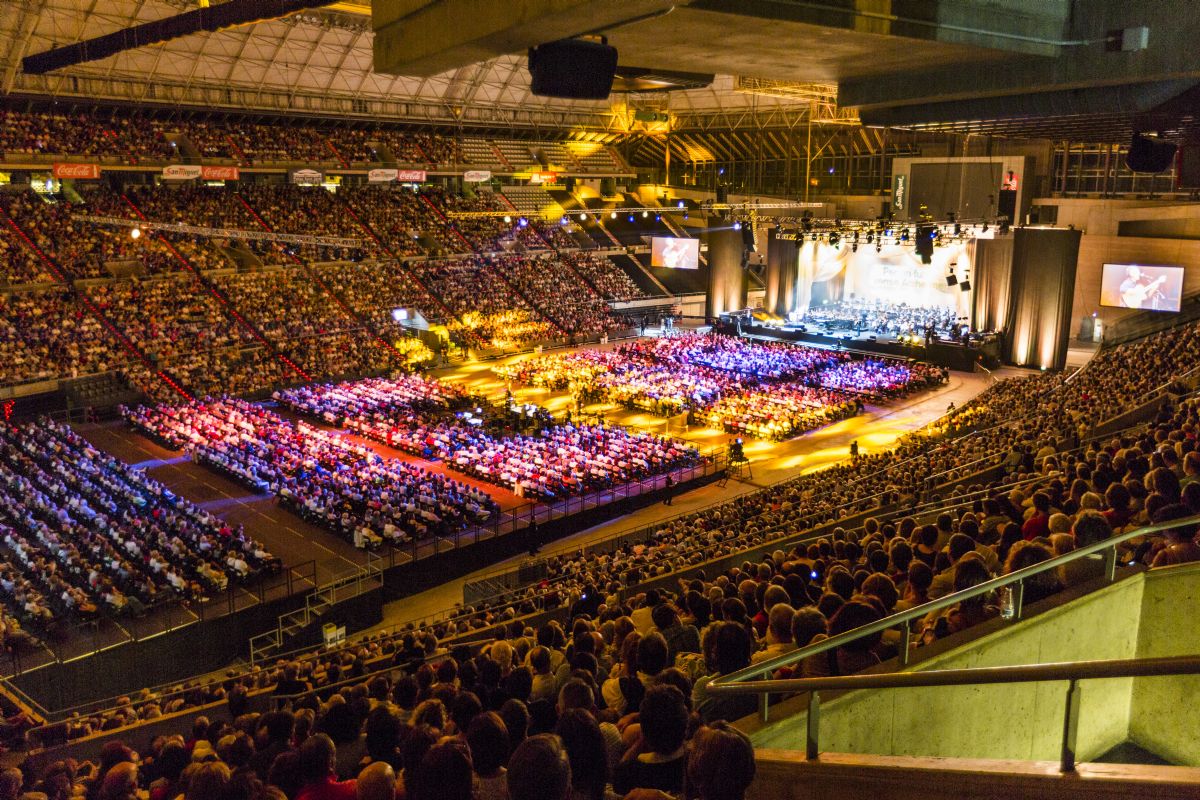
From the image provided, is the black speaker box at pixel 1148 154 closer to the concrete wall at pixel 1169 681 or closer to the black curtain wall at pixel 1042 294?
the concrete wall at pixel 1169 681

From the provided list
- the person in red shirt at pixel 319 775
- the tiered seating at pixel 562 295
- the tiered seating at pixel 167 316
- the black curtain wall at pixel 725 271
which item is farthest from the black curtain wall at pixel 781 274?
the person in red shirt at pixel 319 775

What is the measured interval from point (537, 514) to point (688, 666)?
1552 cm

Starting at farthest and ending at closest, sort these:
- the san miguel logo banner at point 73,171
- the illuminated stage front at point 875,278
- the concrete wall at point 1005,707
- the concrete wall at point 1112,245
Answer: the illuminated stage front at point 875,278 < the san miguel logo banner at point 73,171 < the concrete wall at point 1112,245 < the concrete wall at point 1005,707

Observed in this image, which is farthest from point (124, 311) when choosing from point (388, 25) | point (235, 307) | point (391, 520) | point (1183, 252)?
point (1183, 252)

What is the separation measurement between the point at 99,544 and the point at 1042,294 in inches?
1275

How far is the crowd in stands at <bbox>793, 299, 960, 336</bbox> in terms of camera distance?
134 ft

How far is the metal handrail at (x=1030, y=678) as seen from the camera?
2635mm

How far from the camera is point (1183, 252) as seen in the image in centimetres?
3328

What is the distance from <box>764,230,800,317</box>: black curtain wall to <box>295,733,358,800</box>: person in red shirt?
43.8 meters

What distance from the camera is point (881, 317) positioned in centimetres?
4425

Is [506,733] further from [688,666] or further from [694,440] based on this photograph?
[694,440]

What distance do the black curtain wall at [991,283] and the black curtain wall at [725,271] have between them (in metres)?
11.4

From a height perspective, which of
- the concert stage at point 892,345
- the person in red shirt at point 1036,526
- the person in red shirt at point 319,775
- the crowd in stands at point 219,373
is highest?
the person in red shirt at point 1036,526

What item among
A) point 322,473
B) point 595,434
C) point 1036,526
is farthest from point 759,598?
point 595,434
